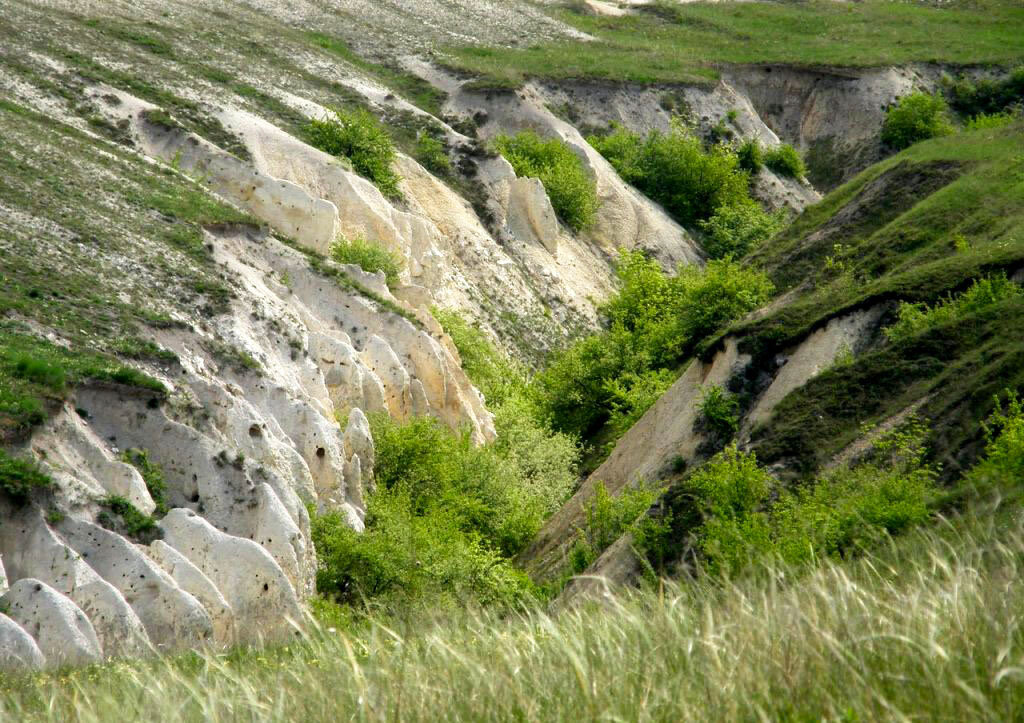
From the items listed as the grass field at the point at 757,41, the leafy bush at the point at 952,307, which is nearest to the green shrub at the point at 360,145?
the grass field at the point at 757,41

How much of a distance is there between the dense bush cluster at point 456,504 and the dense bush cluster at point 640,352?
150 centimetres

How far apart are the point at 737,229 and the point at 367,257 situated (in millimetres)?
29136

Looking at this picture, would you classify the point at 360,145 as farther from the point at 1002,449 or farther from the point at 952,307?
the point at 1002,449

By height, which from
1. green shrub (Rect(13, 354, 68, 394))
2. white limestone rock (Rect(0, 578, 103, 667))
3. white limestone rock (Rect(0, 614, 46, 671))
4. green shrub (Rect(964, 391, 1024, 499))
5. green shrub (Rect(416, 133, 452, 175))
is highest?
green shrub (Rect(964, 391, 1024, 499))

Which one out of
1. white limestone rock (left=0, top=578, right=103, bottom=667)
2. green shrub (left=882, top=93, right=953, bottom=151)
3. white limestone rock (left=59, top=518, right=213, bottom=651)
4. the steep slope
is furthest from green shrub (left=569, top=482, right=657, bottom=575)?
green shrub (left=882, top=93, right=953, bottom=151)

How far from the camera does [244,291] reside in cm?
3625


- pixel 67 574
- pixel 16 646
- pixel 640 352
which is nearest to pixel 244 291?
pixel 67 574

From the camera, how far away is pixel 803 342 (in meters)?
32.6

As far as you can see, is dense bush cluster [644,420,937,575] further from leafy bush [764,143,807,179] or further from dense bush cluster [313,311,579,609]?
leafy bush [764,143,807,179]

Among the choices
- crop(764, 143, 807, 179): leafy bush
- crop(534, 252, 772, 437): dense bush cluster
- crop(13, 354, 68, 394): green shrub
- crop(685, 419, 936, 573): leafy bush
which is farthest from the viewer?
crop(764, 143, 807, 179): leafy bush

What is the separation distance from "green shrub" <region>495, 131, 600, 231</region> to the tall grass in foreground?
5380 centimetres

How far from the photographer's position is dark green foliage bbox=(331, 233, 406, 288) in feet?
148

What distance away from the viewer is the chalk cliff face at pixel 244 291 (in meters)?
23.6

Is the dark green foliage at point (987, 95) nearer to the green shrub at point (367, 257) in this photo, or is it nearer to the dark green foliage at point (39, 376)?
the green shrub at point (367, 257)
